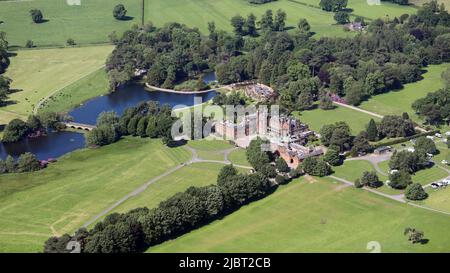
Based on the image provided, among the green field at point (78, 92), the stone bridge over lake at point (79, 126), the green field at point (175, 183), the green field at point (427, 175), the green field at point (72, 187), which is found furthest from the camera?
the green field at point (78, 92)

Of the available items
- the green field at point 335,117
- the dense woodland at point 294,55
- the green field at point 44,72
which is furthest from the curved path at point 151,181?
the green field at point 44,72

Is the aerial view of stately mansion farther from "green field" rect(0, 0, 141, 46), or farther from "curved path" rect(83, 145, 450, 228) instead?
"green field" rect(0, 0, 141, 46)

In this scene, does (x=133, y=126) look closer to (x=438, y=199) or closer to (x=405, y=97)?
(x=438, y=199)

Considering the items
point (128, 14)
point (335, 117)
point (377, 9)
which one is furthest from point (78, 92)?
point (377, 9)

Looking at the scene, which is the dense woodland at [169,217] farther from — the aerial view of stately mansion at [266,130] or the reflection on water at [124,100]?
the reflection on water at [124,100]

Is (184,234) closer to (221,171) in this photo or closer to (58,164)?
(221,171)

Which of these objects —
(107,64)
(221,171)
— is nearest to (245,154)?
(221,171)
